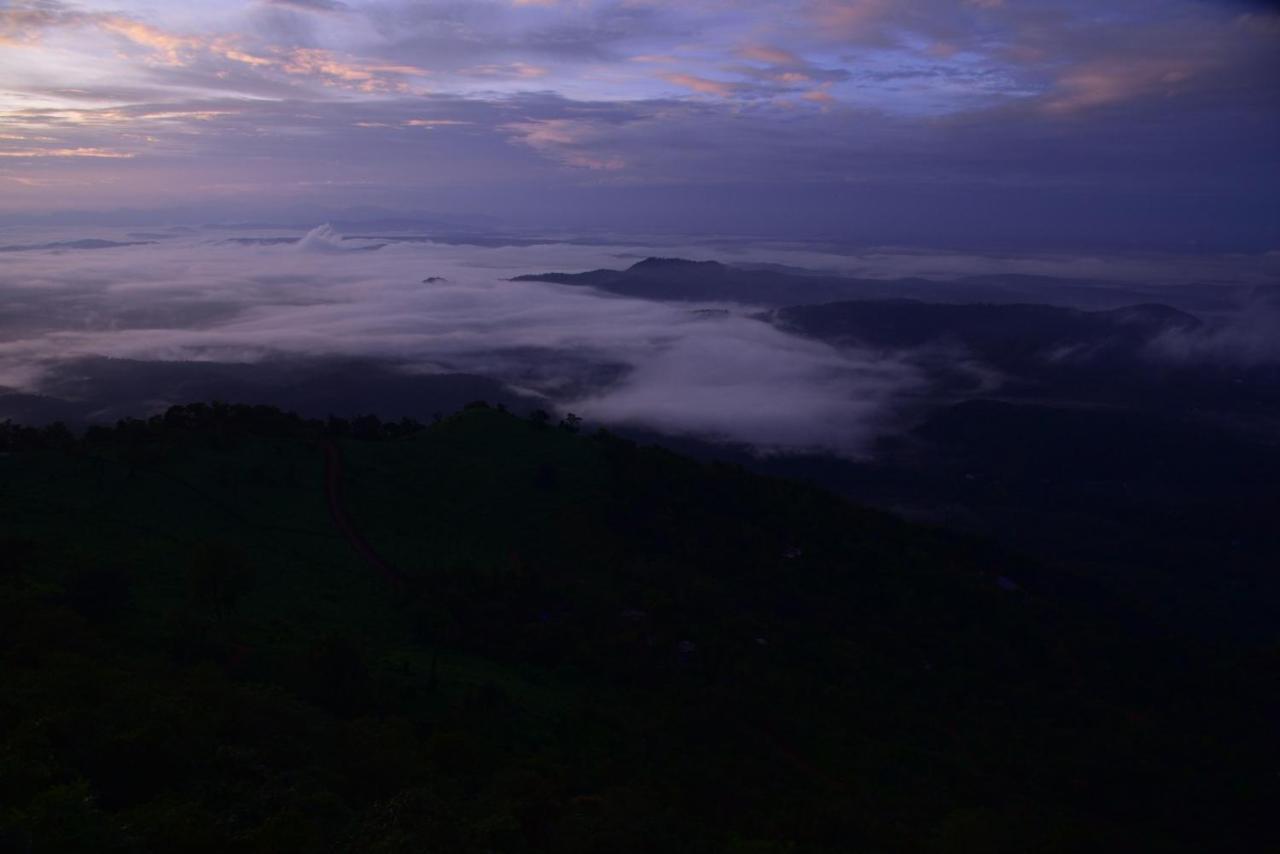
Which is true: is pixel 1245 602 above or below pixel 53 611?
below

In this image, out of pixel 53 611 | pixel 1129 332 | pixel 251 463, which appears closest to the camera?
pixel 53 611

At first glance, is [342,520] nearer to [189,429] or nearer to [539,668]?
[189,429]

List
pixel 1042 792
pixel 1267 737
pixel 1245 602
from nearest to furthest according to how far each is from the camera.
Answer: pixel 1042 792 < pixel 1267 737 < pixel 1245 602

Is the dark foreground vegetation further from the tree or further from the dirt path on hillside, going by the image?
the dirt path on hillside

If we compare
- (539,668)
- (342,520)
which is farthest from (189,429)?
(539,668)

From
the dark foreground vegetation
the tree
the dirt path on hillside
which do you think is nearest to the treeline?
the dark foreground vegetation

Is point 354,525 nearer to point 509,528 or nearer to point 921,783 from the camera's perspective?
point 509,528

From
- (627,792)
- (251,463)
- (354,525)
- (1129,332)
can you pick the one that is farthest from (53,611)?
(1129,332)

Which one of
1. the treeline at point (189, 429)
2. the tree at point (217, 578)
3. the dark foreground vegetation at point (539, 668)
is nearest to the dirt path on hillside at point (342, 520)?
the dark foreground vegetation at point (539, 668)
